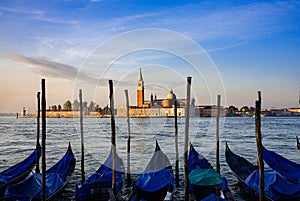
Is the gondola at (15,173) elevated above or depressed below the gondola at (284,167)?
below

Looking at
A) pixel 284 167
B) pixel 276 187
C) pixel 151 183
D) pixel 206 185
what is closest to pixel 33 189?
pixel 151 183

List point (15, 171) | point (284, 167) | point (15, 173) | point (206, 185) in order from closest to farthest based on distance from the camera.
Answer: point (206, 185), point (284, 167), point (15, 173), point (15, 171)

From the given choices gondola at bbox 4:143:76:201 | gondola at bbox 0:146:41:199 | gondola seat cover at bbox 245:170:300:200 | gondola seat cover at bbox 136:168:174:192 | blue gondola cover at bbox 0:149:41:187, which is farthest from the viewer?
blue gondola cover at bbox 0:149:41:187

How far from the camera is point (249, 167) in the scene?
10062mm

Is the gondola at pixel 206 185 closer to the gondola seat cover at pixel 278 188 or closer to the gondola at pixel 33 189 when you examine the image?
the gondola seat cover at pixel 278 188

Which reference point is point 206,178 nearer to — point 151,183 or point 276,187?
point 151,183

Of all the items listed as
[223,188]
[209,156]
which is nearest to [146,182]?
[223,188]

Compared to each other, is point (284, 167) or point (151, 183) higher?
point (284, 167)

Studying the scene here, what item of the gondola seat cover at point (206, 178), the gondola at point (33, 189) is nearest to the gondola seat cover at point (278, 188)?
the gondola seat cover at point (206, 178)

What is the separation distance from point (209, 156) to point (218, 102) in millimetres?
6226

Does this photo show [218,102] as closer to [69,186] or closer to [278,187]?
[278,187]

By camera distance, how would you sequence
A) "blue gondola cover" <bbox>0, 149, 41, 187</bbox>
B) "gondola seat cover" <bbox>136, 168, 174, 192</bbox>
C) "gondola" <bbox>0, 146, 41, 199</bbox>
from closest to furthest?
"gondola seat cover" <bbox>136, 168, 174, 192</bbox> → "gondola" <bbox>0, 146, 41, 199</bbox> → "blue gondola cover" <bbox>0, 149, 41, 187</bbox>

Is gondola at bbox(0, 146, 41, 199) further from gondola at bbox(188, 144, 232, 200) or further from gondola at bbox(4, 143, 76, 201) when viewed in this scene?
gondola at bbox(188, 144, 232, 200)

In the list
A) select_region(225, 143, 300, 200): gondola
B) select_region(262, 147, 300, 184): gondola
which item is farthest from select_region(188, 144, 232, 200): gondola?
select_region(262, 147, 300, 184): gondola
